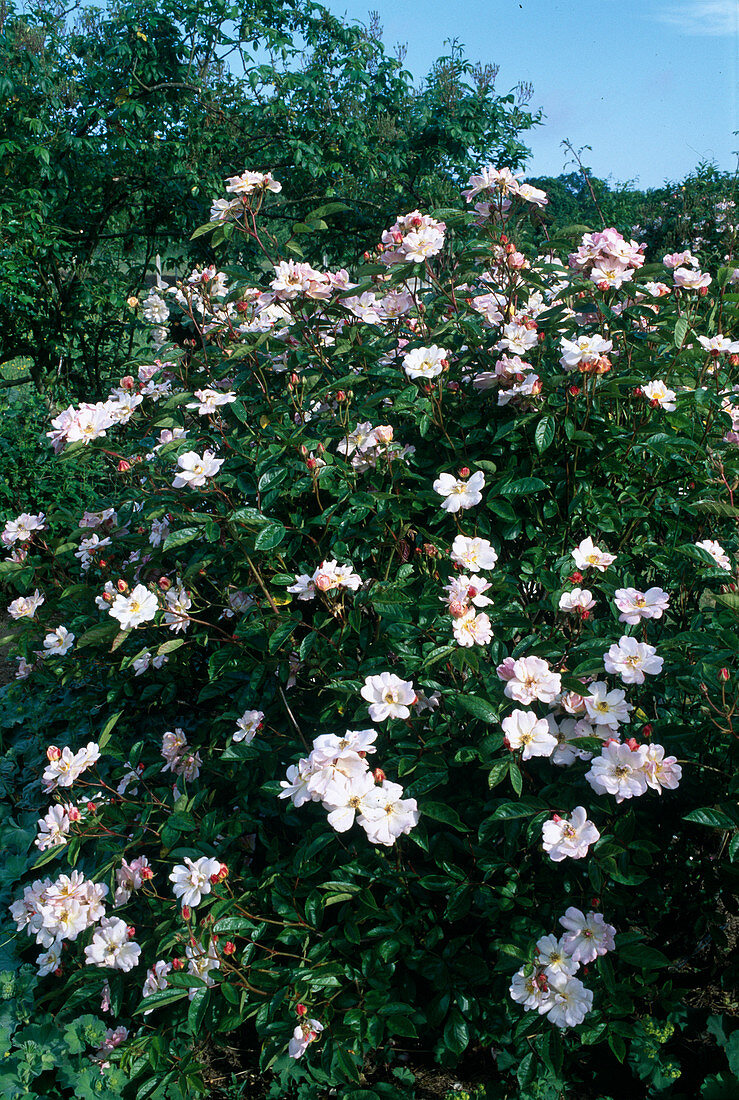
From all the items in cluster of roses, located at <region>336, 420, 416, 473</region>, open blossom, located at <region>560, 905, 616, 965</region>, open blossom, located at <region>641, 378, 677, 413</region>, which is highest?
open blossom, located at <region>641, 378, 677, 413</region>

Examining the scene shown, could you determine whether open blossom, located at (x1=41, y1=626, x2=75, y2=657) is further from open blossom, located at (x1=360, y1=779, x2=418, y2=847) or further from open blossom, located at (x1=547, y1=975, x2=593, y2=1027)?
open blossom, located at (x1=547, y1=975, x2=593, y2=1027)

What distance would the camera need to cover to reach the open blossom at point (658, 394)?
162 centimetres

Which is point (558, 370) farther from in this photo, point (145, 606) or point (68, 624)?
point (68, 624)

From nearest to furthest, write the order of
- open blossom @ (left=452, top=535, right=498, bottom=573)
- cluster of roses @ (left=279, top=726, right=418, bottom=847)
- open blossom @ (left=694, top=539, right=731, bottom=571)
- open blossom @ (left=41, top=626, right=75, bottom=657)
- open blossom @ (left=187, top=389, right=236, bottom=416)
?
cluster of roses @ (left=279, top=726, right=418, bottom=847) < open blossom @ (left=452, top=535, right=498, bottom=573) < open blossom @ (left=694, top=539, right=731, bottom=571) < open blossom @ (left=187, top=389, right=236, bottom=416) < open blossom @ (left=41, top=626, right=75, bottom=657)

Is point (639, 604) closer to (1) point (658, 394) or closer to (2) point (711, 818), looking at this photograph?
(2) point (711, 818)

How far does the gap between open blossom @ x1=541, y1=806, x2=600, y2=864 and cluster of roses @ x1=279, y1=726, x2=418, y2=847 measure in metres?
0.21

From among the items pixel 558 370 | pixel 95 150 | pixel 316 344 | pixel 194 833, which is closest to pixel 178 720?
pixel 194 833

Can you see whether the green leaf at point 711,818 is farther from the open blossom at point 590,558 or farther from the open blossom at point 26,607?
the open blossom at point 26,607

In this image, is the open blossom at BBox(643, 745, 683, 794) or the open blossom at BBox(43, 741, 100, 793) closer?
the open blossom at BBox(643, 745, 683, 794)

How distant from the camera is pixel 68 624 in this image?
2.11 metres

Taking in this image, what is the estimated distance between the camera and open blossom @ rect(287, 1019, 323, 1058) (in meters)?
1.35

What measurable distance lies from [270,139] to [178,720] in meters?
4.20

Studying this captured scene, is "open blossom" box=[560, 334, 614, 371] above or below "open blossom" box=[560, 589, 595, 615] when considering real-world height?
above

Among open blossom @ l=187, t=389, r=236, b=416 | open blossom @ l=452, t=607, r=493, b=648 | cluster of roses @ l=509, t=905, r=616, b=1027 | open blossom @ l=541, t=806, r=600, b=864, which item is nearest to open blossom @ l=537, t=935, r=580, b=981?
cluster of roses @ l=509, t=905, r=616, b=1027
